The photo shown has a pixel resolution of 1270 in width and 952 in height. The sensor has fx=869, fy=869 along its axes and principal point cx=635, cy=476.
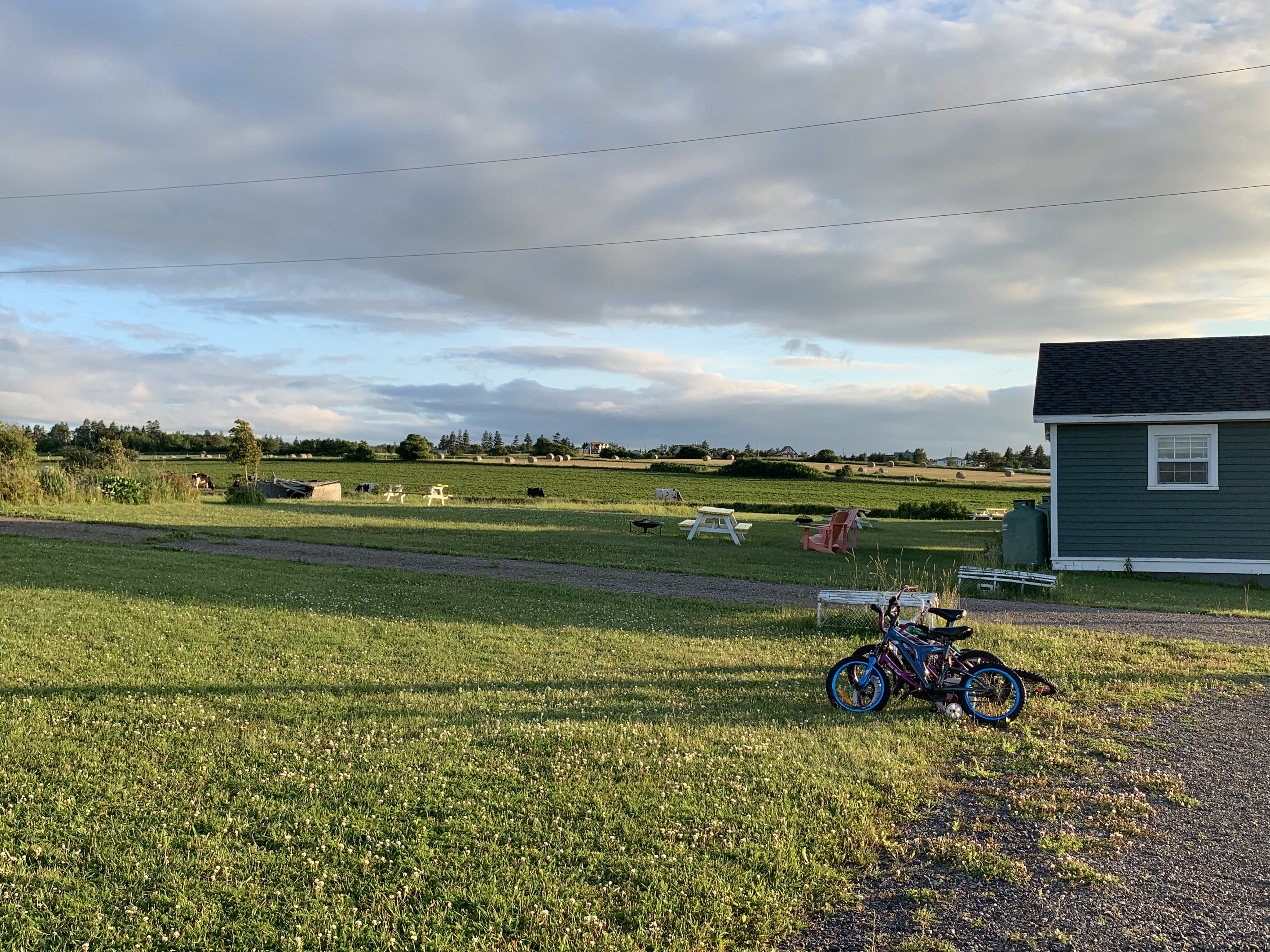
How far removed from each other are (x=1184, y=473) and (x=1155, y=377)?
2299 mm

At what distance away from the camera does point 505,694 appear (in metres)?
7.13

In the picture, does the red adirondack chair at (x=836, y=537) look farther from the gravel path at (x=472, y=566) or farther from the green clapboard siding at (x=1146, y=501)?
the gravel path at (x=472, y=566)

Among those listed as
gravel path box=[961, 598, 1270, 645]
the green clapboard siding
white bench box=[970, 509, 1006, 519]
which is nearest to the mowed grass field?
gravel path box=[961, 598, 1270, 645]

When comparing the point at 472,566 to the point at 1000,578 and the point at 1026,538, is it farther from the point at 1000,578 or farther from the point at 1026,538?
the point at 1026,538

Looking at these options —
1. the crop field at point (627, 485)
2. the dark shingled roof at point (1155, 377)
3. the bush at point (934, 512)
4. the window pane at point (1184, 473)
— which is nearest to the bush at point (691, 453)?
the crop field at point (627, 485)

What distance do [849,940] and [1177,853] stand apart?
2.06 m

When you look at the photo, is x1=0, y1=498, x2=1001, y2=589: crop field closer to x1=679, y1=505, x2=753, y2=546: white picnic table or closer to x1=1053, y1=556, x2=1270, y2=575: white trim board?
x1=679, y1=505, x2=753, y2=546: white picnic table

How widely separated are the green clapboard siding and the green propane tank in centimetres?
44

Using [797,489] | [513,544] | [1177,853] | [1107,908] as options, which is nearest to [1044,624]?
[1177,853]

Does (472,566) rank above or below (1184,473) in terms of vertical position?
below

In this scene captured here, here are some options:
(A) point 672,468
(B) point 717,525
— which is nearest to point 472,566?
(B) point 717,525

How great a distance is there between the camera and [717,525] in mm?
25500

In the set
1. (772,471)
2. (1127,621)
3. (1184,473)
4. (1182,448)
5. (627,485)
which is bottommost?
(1127,621)

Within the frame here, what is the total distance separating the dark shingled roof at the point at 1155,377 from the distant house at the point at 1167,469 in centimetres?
3
